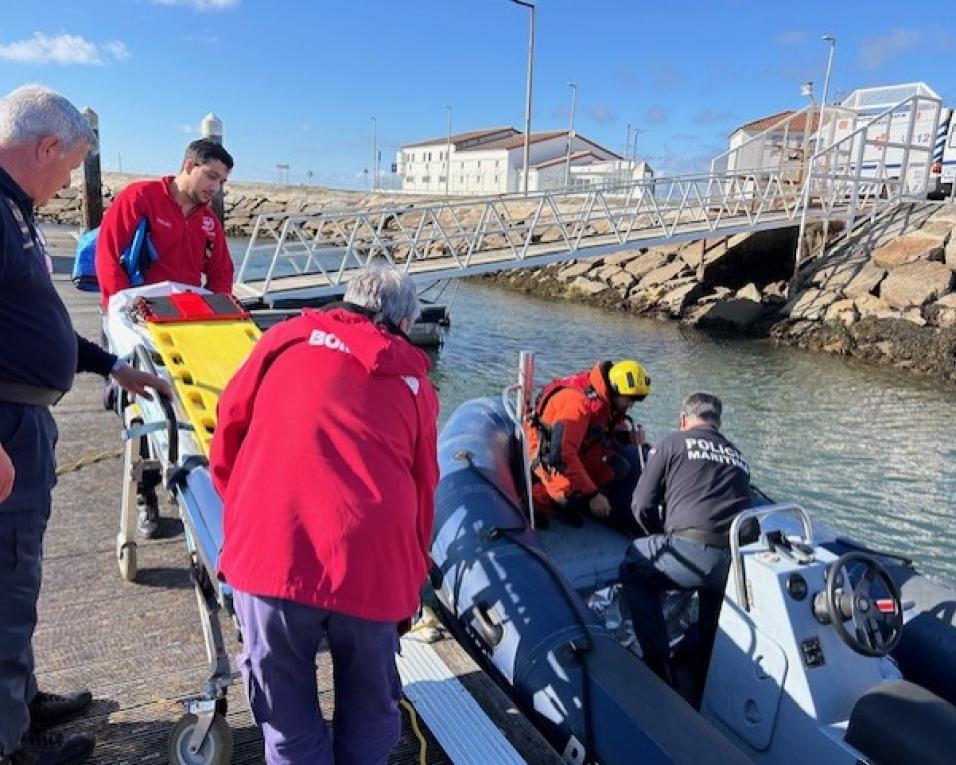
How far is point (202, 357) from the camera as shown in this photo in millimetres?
2803

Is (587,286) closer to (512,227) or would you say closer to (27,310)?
(512,227)

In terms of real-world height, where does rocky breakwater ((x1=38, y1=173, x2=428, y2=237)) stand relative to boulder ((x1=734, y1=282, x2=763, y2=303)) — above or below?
above

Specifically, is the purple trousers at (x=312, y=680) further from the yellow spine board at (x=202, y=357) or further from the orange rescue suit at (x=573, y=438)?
the orange rescue suit at (x=573, y=438)

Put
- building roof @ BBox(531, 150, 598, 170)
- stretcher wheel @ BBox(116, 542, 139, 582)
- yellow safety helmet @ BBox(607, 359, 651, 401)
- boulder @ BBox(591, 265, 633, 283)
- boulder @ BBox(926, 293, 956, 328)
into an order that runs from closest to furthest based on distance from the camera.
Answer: stretcher wheel @ BBox(116, 542, 139, 582)
yellow safety helmet @ BBox(607, 359, 651, 401)
boulder @ BBox(926, 293, 956, 328)
boulder @ BBox(591, 265, 633, 283)
building roof @ BBox(531, 150, 598, 170)

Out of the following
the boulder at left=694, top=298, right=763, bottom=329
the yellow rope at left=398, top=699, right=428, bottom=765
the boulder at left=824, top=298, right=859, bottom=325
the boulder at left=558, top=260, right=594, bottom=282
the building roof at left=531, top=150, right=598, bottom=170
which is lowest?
the yellow rope at left=398, top=699, right=428, bottom=765

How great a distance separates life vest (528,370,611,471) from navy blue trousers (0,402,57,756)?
2696mm

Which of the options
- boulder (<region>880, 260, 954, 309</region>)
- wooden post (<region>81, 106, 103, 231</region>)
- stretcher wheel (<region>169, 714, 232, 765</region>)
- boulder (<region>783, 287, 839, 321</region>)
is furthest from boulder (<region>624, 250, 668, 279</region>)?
stretcher wheel (<region>169, 714, 232, 765</region>)

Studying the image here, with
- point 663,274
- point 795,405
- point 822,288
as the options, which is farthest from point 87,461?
point 663,274

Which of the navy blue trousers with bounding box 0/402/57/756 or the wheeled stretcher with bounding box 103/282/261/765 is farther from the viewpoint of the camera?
the wheeled stretcher with bounding box 103/282/261/765

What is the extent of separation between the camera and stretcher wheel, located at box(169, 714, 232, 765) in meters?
1.83

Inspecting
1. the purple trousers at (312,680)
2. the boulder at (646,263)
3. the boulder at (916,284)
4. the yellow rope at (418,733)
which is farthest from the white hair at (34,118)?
the boulder at (646,263)

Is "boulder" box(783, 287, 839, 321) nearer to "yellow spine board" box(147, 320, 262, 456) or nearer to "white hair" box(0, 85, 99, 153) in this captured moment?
"yellow spine board" box(147, 320, 262, 456)

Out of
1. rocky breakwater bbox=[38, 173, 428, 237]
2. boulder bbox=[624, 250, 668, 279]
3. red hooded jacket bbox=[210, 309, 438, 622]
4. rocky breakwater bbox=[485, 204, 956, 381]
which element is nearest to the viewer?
red hooded jacket bbox=[210, 309, 438, 622]

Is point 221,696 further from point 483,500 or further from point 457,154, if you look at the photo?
point 457,154
